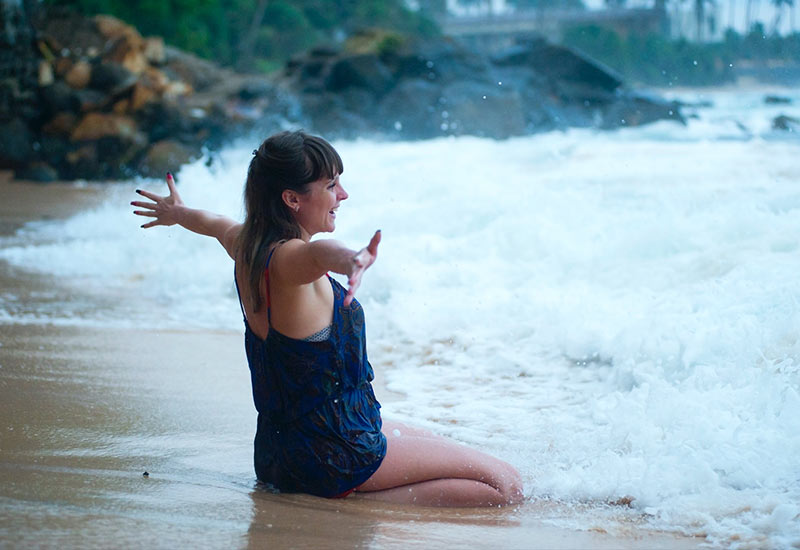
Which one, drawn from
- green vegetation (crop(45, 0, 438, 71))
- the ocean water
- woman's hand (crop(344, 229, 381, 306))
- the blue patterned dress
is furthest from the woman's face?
green vegetation (crop(45, 0, 438, 71))

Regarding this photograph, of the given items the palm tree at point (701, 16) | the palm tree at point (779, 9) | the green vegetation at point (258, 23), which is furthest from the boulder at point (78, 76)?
the palm tree at point (779, 9)

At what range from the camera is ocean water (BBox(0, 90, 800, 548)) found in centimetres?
332

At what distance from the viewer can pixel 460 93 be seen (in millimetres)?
25828

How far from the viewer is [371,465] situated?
2.84 meters

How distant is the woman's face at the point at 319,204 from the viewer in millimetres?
2688

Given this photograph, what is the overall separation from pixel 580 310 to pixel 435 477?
3363 mm

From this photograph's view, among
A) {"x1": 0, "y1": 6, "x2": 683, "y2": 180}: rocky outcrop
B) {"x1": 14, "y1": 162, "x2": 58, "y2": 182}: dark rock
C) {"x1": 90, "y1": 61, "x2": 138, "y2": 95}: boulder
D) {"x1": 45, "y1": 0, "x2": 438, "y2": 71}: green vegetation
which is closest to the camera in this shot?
{"x1": 14, "y1": 162, "x2": 58, "y2": 182}: dark rock

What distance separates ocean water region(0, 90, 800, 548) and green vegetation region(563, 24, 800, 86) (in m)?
6.77

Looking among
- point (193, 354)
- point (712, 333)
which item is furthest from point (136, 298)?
point (712, 333)

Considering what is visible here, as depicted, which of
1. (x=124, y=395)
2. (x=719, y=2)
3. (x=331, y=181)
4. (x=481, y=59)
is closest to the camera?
(x=331, y=181)

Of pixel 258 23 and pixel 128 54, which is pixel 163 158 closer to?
pixel 128 54

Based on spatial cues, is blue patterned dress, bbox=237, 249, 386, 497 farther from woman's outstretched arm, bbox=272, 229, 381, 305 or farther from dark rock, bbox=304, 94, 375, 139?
dark rock, bbox=304, 94, 375, 139

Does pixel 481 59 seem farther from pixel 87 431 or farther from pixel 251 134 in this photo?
pixel 87 431

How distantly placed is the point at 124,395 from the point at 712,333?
312 cm
